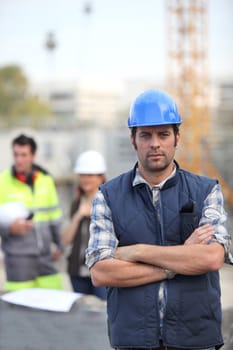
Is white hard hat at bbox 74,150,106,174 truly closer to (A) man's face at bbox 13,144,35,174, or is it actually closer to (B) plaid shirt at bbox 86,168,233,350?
(A) man's face at bbox 13,144,35,174

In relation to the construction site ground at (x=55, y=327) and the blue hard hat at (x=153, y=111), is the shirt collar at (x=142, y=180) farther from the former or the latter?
the construction site ground at (x=55, y=327)

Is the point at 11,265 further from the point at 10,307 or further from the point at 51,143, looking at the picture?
the point at 51,143

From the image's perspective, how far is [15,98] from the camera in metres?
A: 71.2

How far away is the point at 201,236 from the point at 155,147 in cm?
34

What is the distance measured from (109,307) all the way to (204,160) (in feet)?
69.0

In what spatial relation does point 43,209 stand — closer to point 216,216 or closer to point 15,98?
point 216,216

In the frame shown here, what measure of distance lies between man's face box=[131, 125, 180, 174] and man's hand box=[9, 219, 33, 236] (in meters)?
2.55

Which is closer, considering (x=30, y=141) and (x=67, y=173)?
(x=30, y=141)

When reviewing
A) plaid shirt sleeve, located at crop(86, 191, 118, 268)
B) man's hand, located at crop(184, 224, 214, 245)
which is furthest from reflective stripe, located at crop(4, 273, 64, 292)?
man's hand, located at crop(184, 224, 214, 245)

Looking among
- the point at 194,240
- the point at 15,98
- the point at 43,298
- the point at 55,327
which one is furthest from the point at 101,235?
the point at 15,98

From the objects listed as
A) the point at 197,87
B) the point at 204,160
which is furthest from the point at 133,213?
the point at 197,87

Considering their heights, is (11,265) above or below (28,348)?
above

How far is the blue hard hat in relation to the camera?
2.29 metres

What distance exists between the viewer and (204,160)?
23.1m
